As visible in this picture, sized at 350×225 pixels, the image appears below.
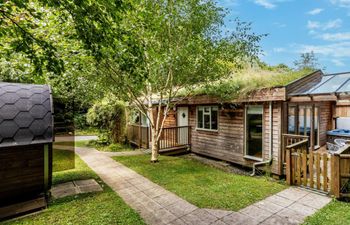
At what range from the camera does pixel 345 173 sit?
4.91 metres

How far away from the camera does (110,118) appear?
12336mm

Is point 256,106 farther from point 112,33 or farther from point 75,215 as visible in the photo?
point 75,215

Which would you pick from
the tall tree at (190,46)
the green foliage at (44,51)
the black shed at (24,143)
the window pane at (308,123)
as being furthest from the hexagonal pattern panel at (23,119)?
the window pane at (308,123)

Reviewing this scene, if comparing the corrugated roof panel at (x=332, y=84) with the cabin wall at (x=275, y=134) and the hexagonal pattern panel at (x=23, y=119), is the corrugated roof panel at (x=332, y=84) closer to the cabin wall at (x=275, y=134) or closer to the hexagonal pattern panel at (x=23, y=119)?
the cabin wall at (x=275, y=134)

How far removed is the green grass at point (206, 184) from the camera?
188 inches

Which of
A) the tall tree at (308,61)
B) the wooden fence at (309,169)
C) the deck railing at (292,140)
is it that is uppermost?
the tall tree at (308,61)

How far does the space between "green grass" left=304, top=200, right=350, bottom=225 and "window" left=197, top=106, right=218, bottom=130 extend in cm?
543

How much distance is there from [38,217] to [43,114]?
80.2 inches

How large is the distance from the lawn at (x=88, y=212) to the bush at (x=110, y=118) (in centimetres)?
742

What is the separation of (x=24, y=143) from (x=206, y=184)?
4.49m

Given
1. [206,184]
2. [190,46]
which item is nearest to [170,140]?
[206,184]

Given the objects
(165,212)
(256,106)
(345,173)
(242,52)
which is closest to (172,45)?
(242,52)

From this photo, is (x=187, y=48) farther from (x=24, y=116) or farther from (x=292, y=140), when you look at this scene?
(x=24, y=116)

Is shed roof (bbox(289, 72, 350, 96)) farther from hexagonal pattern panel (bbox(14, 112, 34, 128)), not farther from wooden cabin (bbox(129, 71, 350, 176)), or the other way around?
hexagonal pattern panel (bbox(14, 112, 34, 128))
